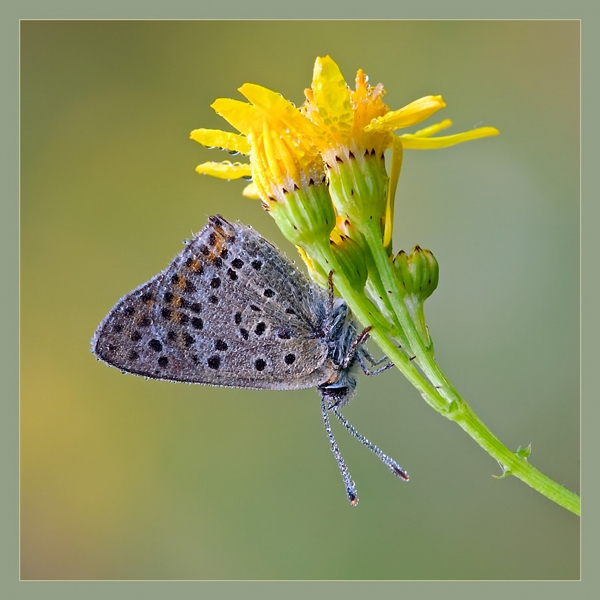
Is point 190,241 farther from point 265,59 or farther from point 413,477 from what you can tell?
point 265,59

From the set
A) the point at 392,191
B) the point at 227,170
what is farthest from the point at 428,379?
the point at 227,170

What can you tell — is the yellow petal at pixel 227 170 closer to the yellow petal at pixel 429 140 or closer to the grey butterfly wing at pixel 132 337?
the grey butterfly wing at pixel 132 337

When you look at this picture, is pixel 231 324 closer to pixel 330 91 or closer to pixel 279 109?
pixel 279 109

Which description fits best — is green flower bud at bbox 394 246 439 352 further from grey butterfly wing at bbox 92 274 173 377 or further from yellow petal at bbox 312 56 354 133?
grey butterfly wing at bbox 92 274 173 377

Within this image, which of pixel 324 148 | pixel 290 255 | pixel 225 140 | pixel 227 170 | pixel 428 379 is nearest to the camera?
pixel 428 379

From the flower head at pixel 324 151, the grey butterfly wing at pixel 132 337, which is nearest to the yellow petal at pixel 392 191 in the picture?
the flower head at pixel 324 151

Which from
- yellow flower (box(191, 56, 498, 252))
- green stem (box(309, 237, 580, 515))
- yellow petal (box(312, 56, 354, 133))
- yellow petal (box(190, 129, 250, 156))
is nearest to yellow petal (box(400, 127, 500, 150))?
yellow flower (box(191, 56, 498, 252))
